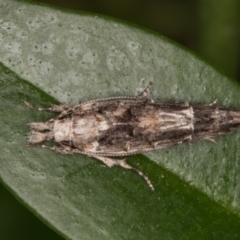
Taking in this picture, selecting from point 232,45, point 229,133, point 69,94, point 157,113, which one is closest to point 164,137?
point 157,113

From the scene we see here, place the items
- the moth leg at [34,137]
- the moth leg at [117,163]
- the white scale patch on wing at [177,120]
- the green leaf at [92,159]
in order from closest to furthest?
the green leaf at [92,159] < the moth leg at [34,137] < the moth leg at [117,163] < the white scale patch on wing at [177,120]

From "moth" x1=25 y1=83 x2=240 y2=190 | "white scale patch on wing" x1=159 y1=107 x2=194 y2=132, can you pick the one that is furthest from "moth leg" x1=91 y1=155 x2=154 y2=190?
"white scale patch on wing" x1=159 y1=107 x2=194 y2=132

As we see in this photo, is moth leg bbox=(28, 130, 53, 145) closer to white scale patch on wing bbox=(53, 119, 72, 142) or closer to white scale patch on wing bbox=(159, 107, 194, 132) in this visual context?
white scale patch on wing bbox=(53, 119, 72, 142)

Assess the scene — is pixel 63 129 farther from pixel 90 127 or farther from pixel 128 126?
pixel 128 126

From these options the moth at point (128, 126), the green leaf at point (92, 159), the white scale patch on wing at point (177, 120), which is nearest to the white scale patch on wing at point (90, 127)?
the moth at point (128, 126)

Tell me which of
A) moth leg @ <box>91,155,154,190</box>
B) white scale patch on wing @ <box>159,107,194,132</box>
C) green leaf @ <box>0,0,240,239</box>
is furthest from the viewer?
white scale patch on wing @ <box>159,107,194,132</box>

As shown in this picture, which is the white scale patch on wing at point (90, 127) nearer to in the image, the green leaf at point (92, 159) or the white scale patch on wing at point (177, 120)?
the green leaf at point (92, 159)

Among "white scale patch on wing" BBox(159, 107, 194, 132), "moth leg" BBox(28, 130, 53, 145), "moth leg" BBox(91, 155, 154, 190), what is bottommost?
"moth leg" BBox(91, 155, 154, 190)
